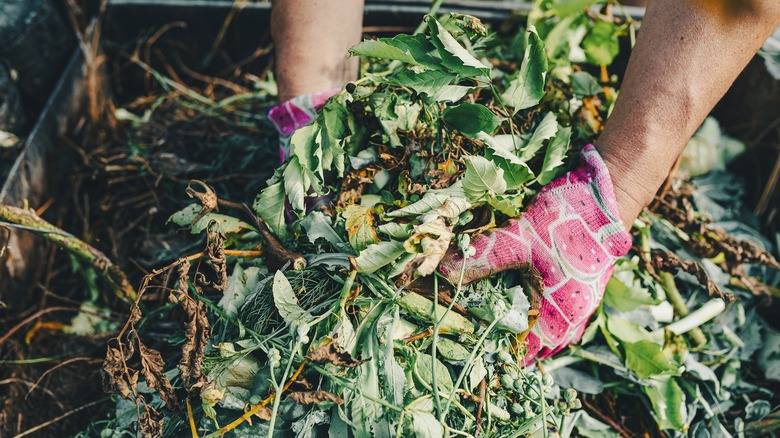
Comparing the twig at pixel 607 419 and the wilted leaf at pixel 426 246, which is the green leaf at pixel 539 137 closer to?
the wilted leaf at pixel 426 246

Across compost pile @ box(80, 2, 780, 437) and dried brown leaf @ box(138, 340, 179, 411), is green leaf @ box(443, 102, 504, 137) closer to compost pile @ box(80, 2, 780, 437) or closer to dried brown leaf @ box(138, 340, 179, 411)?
compost pile @ box(80, 2, 780, 437)

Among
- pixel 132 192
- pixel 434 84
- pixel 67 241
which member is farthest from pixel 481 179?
pixel 132 192

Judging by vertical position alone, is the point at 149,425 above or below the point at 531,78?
below

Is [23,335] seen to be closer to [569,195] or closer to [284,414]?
[284,414]

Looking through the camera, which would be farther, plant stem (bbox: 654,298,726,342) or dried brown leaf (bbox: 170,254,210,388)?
plant stem (bbox: 654,298,726,342)

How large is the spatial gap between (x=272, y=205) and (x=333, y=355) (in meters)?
0.31

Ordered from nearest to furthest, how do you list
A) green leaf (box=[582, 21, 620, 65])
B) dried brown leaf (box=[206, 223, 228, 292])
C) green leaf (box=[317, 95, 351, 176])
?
dried brown leaf (box=[206, 223, 228, 292])
green leaf (box=[317, 95, 351, 176])
green leaf (box=[582, 21, 620, 65])

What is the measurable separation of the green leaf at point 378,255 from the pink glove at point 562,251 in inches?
4.6

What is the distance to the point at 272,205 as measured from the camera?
954 mm

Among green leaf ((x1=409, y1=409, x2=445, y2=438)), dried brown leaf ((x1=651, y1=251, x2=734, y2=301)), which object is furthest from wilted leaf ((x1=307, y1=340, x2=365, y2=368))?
dried brown leaf ((x1=651, y1=251, x2=734, y2=301))

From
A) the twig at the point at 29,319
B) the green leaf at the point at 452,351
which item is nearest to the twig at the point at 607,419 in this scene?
the green leaf at the point at 452,351

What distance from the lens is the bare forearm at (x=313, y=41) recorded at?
1134 mm

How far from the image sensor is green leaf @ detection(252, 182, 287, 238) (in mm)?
952

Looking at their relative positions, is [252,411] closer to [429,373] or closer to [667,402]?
[429,373]
